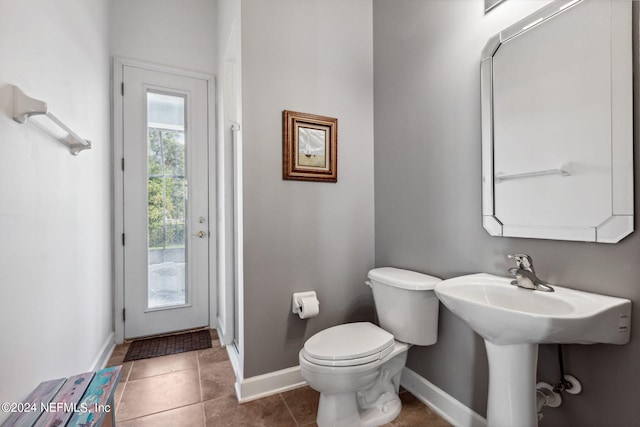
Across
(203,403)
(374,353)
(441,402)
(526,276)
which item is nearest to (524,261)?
(526,276)

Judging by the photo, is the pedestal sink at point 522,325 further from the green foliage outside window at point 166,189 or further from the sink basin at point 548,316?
the green foliage outside window at point 166,189

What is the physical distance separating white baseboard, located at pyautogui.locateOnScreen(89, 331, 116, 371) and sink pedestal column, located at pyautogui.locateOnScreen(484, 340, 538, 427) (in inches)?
86.0

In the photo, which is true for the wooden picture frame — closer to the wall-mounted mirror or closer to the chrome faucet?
the wall-mounted mirror

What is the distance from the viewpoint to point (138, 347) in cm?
239

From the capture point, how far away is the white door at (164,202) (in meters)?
2.48

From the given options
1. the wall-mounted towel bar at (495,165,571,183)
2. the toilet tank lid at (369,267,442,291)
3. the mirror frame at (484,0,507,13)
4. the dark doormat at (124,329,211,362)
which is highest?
the mirror frame at (484,0,507,13)

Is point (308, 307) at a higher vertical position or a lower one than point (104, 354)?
higher

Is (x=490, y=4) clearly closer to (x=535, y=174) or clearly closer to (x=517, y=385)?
(x=535, y=174)

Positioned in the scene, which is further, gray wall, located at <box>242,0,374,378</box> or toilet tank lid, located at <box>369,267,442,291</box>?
gray wall, located at <box>242,0,374,378</box>

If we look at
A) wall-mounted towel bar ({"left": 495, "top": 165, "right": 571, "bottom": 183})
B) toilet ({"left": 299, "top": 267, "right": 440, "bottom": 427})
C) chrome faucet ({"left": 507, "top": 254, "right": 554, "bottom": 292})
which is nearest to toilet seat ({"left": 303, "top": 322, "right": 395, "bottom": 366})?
toilet ({"left": 299, "top": 267, "right": 440, "bottom": 427})

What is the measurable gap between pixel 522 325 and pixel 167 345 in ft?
8.31

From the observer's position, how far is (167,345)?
2424mm

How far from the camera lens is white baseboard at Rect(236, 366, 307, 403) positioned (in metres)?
1.71

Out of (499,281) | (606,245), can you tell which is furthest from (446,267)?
(606,245)
